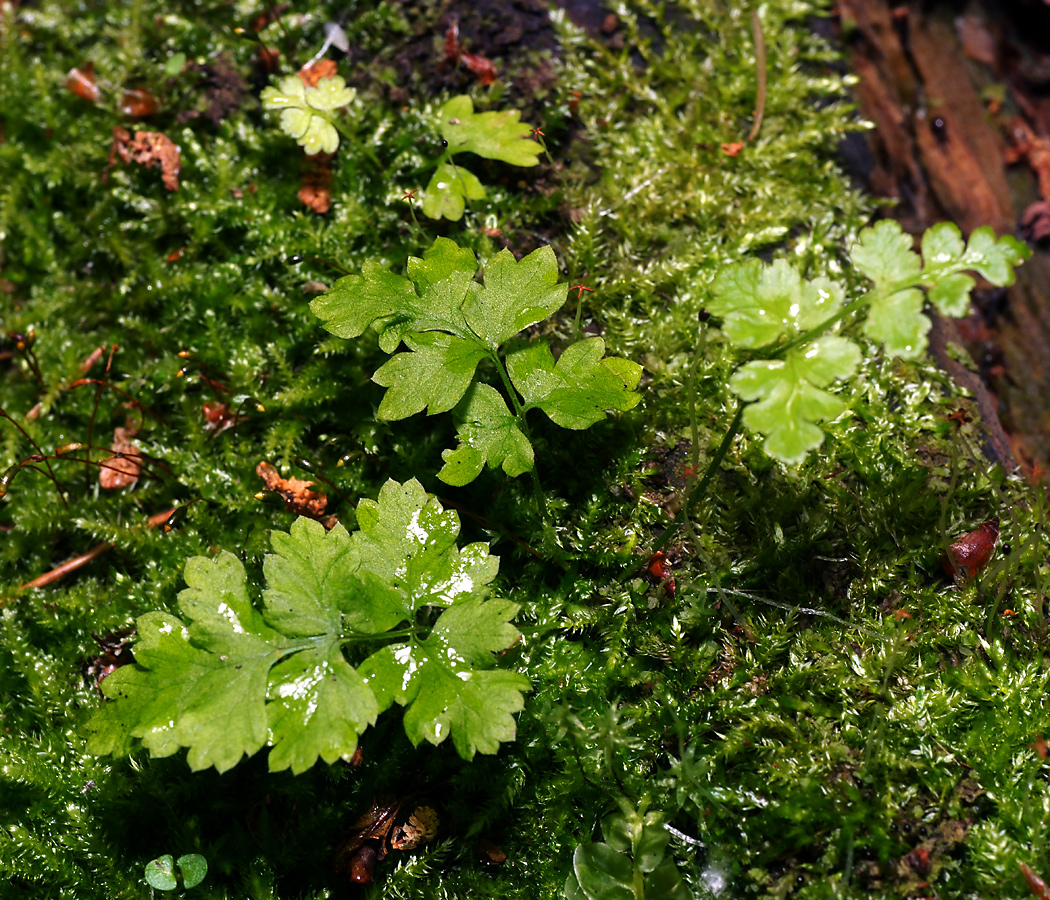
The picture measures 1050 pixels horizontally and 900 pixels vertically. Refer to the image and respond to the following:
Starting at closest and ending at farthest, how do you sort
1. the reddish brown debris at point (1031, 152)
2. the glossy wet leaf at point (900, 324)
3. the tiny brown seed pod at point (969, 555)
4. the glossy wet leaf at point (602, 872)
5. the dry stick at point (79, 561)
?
the glossy wet leaf at point (900, 324) < the glossy wet leaf at point (602, 872) < the tiny brown seed pod at point (969, 555) < the dry stick at point (79, 561) < the reddish brown debris at point (1031, 152)

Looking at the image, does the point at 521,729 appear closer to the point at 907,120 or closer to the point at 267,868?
the point at 267,868

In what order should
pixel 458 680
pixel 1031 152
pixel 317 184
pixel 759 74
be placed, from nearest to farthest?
pixel 458 680 → pixel 317 184 → pixel 759 74 → pixel 1031 152

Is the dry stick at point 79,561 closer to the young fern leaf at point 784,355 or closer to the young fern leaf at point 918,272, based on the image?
the young fern leaf at point 784,355

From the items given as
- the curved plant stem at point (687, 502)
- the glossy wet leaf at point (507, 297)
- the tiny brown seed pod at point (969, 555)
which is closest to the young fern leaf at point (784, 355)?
the curved plant stem at point (687, 502)

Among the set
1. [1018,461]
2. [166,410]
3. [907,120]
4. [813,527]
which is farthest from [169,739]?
[907,120]

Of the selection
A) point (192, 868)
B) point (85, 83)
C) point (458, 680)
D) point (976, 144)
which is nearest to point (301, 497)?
point (458, 680)

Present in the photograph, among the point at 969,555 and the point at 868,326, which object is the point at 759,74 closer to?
the point at 868,326

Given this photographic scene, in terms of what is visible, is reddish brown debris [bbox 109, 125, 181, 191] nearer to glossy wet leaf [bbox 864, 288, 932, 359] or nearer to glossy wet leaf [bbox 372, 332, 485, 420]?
glossy wet leaf [bbox 372, 332, 485, 420]
